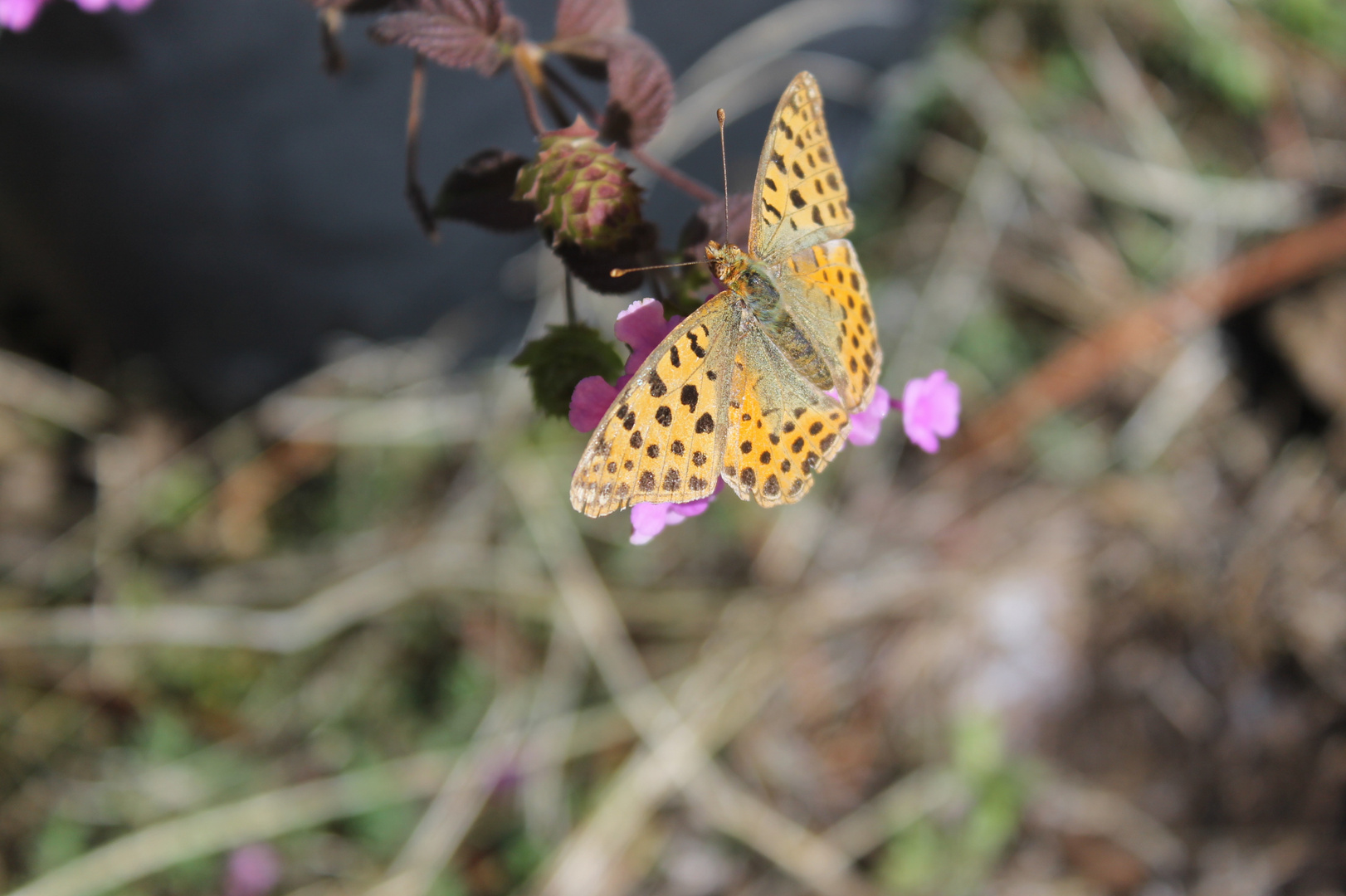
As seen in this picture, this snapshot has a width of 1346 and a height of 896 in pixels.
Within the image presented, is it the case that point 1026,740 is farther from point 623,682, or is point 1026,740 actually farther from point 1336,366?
point 1336,366

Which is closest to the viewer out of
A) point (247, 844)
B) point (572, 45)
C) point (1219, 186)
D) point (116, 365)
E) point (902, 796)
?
point (572, 45)

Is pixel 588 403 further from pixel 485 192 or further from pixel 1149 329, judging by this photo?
pixel 1149 329

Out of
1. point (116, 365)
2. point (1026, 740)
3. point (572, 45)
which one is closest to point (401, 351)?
point (116, 365)

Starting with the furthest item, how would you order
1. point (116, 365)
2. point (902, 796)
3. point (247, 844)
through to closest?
point (116, 365), point (902, 796), point (247, 844)

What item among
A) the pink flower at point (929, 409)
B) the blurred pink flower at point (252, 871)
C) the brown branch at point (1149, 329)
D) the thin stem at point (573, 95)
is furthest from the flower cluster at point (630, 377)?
the blurred pink flower at point (252, 871)

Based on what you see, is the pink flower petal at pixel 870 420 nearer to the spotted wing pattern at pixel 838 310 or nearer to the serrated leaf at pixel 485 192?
the spotted wing pattern at pixel 838 310

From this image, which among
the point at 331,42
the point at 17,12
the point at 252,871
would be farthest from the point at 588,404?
the point at 252,871
